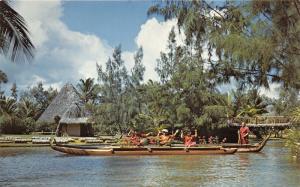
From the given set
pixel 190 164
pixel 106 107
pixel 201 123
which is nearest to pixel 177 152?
pixel 190 164

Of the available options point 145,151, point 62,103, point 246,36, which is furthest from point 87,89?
point 246,36

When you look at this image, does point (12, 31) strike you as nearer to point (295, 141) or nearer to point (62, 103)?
point (295, 141)

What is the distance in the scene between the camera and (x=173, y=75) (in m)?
31.2

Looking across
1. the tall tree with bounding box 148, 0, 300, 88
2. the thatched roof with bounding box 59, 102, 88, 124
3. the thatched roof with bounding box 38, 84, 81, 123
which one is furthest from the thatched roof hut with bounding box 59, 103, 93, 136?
the tall tree with bounding box 148, 0, 300, 88

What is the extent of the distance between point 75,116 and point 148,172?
23.0 meters

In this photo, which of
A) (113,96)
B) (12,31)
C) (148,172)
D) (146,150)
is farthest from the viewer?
(113,96)

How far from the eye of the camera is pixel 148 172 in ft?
46.1

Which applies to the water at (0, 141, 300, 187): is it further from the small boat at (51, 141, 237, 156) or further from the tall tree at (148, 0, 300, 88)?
the tall tree at (148, 0, 300, 88)

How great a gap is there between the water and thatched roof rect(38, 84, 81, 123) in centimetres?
2064

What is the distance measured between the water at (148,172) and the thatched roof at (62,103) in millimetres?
20642

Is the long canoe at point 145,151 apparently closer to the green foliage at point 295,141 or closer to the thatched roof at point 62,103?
the green foliage at point 295,141

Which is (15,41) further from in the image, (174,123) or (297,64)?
(174,123)

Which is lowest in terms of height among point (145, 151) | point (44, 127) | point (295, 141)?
point (145, 151)

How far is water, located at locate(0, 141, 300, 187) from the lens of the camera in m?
11.6
